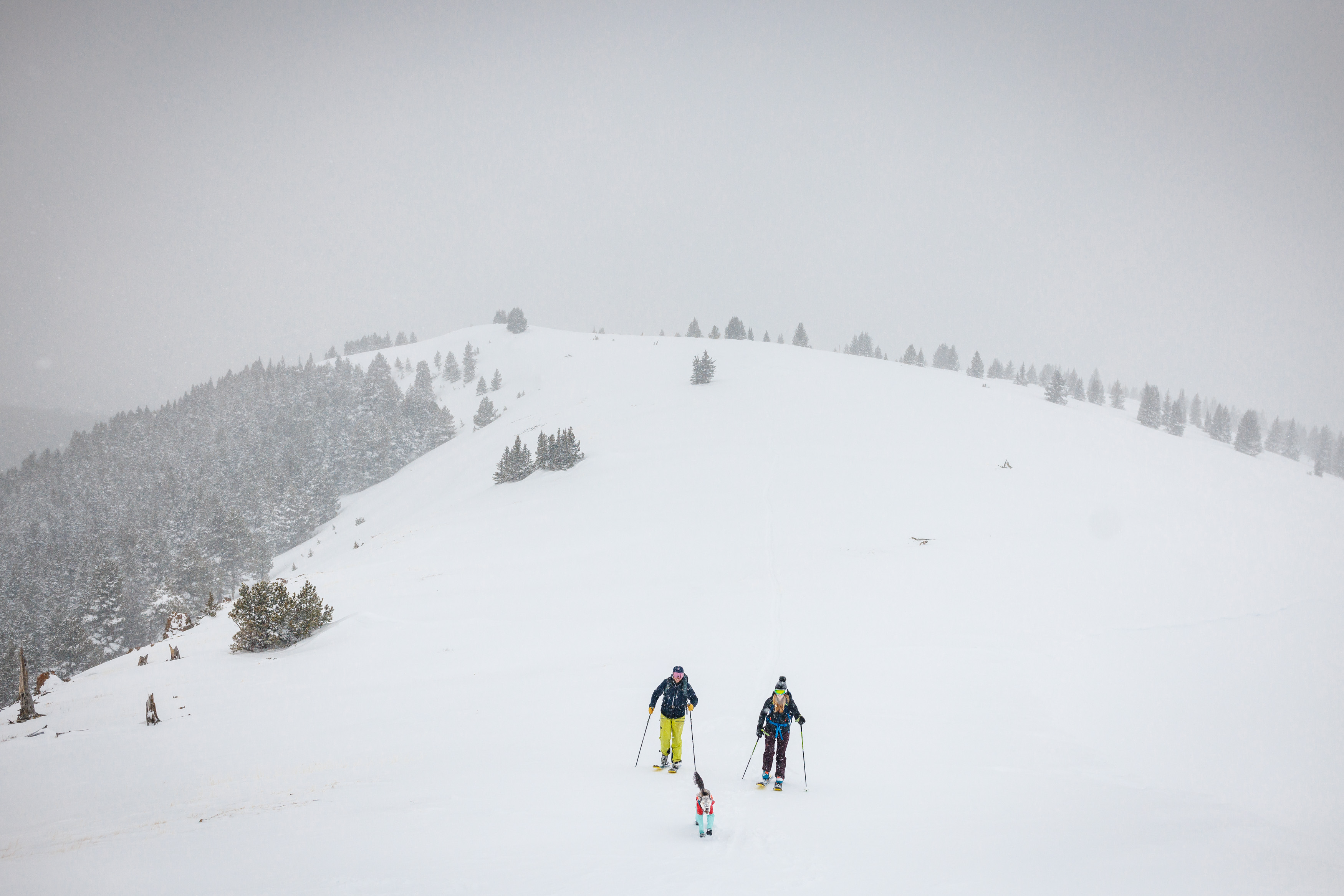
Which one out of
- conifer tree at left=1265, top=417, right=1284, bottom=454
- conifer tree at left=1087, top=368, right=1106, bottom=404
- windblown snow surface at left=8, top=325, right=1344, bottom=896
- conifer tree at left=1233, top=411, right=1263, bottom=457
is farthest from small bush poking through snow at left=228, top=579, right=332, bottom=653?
conifer tree at left=1265, top=417, right=1284, bottom=454

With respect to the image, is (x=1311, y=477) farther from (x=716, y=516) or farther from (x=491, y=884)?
(x=491, y=884)

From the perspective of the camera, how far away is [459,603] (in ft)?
66.2

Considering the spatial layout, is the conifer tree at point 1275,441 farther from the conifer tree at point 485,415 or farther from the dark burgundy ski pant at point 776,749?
the dark burgundy ski pant at point 776,749

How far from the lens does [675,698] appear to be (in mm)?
9516

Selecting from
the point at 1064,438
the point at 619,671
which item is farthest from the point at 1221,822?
the point at 1064,438

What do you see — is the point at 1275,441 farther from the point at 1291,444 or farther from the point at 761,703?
the point at 761,703

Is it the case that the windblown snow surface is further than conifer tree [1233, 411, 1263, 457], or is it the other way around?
conifer tree [1233, 411, 1263, 457]

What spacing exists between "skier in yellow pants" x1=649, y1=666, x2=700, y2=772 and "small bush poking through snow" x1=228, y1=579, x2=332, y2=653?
46.1ft

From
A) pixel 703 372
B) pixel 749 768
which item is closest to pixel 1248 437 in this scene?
pixel 703 372

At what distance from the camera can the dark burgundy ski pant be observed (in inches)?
350

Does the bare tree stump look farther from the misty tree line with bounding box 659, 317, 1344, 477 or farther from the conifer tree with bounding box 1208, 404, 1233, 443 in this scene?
the conifer tree with bounding box 1208, 404, 1233, 443

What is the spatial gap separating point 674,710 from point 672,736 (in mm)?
612

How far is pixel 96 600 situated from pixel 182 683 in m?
39.2

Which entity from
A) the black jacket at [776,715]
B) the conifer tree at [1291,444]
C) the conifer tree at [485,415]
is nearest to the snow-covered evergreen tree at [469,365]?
the conifer tree at [485,415]
